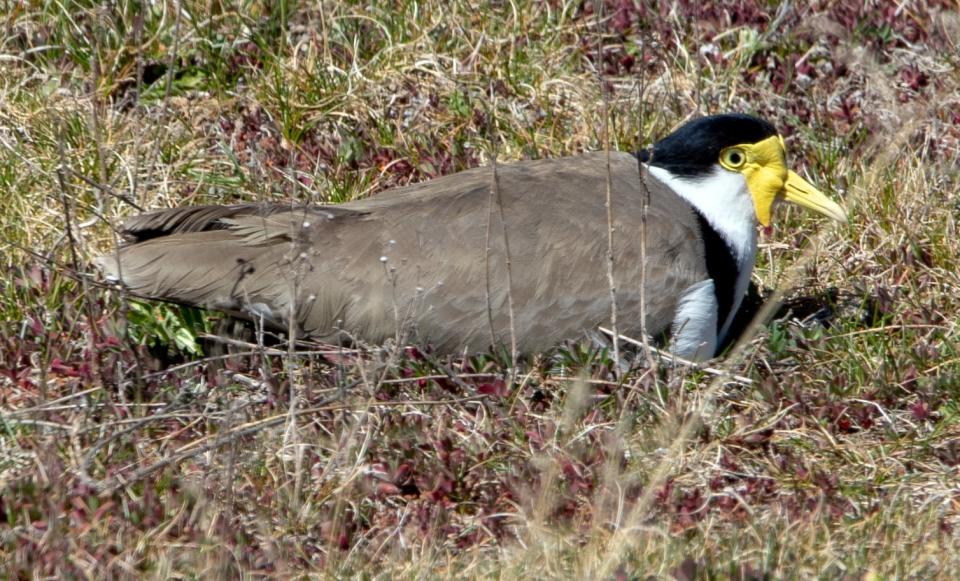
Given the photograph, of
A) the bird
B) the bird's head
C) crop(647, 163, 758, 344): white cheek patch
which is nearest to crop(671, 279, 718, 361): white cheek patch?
the bird

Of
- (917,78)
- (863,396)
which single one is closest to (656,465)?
(863,396)

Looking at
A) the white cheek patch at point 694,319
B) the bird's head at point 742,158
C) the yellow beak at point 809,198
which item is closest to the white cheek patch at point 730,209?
the bird's head at point 742,158

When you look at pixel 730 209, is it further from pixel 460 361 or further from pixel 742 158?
pixel 460 361

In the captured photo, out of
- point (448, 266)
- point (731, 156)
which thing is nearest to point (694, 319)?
point (731, 156)

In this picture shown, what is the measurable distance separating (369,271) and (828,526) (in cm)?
184

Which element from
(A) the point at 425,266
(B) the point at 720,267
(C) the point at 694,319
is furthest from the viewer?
(B) the point at 720,267

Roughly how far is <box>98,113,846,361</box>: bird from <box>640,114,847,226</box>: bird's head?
353mm

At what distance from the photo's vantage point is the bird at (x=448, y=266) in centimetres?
490

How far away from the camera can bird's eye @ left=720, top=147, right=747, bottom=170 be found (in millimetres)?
5410

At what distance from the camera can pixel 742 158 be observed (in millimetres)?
5422

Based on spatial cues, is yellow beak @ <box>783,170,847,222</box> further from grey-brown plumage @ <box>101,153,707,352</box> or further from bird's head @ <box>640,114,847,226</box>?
grey-brown plumage @ <box>101,153,707,352</box>

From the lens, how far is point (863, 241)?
573 cm

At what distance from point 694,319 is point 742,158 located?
76 centimetres

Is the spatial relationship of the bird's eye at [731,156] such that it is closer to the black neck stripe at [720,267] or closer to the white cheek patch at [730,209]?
the white cheek patch at [730,209]
